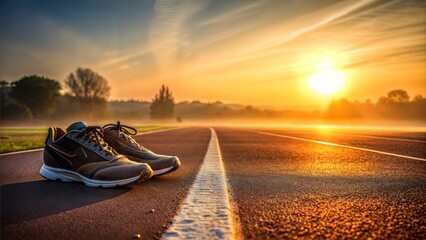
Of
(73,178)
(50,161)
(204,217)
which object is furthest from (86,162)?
(204,217)

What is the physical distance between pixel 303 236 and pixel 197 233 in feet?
1.32

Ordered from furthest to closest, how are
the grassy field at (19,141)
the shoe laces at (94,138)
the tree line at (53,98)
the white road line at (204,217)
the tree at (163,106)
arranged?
the tree at (163,106)
the tree line at (53,98)
the grassy field at (19,141)
the shoe laces at (94,138)
the white road line at (204,217)

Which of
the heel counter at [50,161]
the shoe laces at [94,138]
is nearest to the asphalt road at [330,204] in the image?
the shoe laces at [94,138]

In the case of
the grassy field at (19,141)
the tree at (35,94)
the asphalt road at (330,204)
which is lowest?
the grassy field at (19,141)

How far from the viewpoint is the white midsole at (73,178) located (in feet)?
6.66

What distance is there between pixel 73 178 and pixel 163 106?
344 feet

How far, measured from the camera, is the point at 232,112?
537 feet

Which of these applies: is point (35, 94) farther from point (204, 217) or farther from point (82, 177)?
point (204, 217)

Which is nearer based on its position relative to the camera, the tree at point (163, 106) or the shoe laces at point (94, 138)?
the shoe laces at point (94, 138)

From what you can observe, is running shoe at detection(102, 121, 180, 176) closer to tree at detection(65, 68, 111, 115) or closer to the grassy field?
the grassy field

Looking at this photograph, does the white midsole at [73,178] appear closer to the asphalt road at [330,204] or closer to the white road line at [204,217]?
the white road line at [204,217]

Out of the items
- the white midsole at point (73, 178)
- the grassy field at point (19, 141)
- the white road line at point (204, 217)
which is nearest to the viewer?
the white road line at point (204, 217)

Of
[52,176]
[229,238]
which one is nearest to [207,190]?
[229,238]

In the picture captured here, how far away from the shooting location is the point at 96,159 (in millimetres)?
2262
